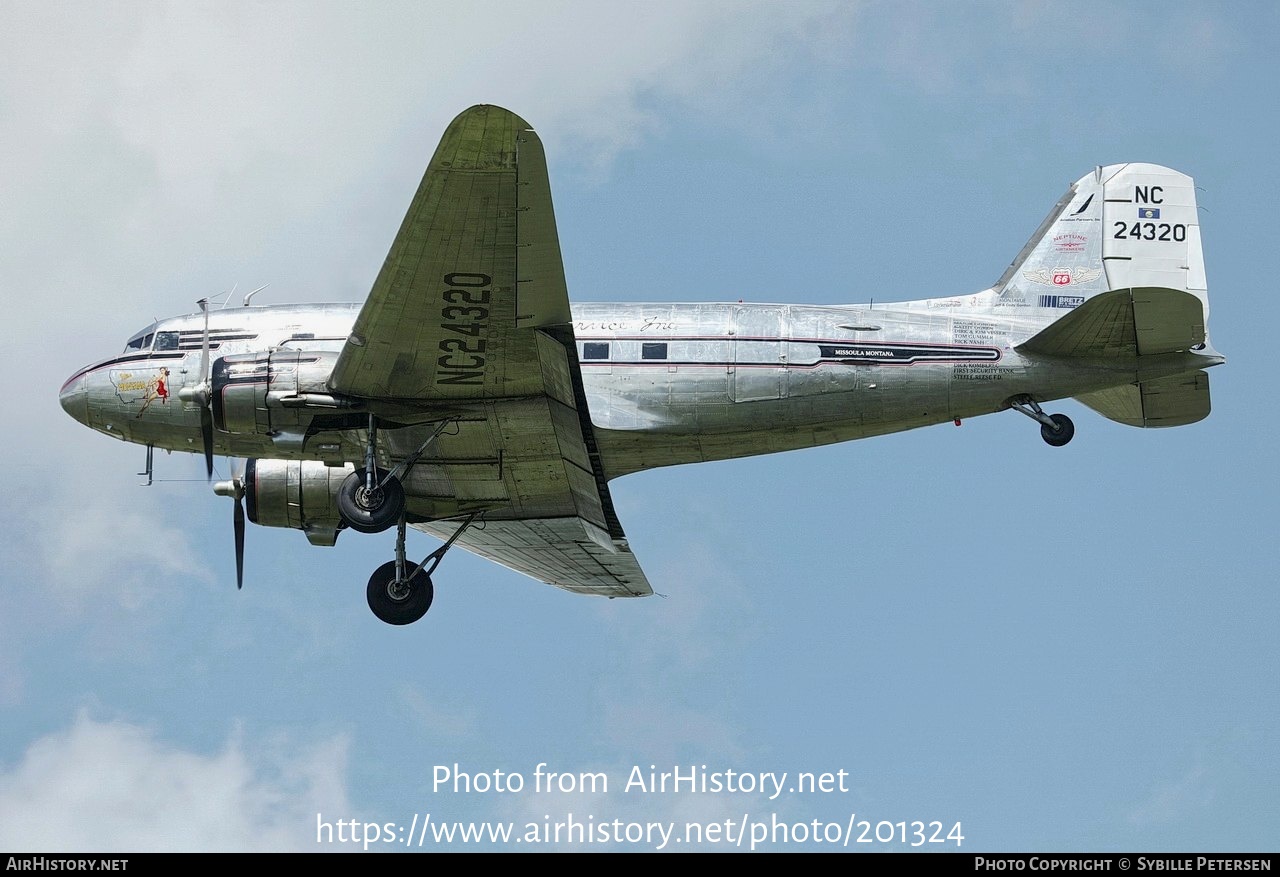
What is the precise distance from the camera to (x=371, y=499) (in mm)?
22062

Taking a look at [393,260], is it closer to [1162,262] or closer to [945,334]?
[945,334]

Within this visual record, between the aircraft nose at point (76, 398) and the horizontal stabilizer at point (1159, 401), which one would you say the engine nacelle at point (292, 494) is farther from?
the horizontal stabilizer at point (1159, 401)

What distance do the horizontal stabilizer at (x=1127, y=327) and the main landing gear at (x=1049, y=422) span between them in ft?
2.34

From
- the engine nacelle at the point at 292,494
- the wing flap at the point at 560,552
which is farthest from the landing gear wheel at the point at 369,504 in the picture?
the wing flap at the point at 560,552

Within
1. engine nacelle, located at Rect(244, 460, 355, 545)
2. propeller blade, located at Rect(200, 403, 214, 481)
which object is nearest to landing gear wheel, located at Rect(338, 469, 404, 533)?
propeller blade, located at Rect(200, 403, 214, 481)

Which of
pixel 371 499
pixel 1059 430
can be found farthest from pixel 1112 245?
pixel 371 499

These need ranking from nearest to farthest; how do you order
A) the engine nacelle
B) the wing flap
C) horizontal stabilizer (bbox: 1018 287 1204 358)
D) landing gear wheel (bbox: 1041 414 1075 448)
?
horizontal stabilizer (bbox: 1018 287 1204 358) → landing gear wheel (bbox: 1041 414 1075 448) → the engine nacelle → the wing flap

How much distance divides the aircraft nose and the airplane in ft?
0.15

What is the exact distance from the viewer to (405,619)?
952 inches

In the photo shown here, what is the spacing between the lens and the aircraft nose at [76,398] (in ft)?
78.7

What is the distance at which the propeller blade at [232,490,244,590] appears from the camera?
2586 cm

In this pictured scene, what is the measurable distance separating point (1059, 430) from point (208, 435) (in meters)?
11.5

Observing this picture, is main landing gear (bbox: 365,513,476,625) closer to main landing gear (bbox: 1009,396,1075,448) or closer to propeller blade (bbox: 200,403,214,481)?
propeller blade (bbox: 200,403,214,481)

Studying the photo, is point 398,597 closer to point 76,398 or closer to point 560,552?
point 560,552
